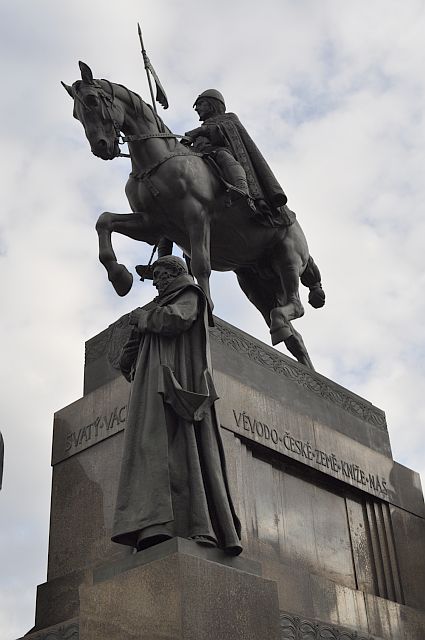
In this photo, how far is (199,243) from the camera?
1350 cm

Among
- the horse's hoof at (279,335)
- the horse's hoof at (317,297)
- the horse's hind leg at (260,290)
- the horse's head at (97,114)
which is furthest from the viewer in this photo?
the horse's hoof at (317,297)

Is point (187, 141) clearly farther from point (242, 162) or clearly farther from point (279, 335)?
point (279, 335)

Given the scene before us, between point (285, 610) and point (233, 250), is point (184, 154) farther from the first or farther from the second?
point (285, 610)

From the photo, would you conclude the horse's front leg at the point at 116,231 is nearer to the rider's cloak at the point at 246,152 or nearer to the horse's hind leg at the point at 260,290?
the rider's cloak at the point at 246,152

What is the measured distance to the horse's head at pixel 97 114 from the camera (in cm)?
1347

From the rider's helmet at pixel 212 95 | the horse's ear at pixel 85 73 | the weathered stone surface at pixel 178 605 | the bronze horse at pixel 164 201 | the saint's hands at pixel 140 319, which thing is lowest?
the weathered stone surface at pixel 178 605

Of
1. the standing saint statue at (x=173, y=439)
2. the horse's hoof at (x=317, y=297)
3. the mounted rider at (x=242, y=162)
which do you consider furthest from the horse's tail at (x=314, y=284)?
the standing saint statue at (x=173, y=439)

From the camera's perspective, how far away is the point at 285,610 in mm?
10898

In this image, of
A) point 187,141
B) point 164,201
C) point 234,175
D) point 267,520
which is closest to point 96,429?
point 267,520

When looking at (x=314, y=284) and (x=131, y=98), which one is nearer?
(x=131, y=98)

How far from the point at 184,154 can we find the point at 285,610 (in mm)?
6515

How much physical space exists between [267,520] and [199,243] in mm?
3912

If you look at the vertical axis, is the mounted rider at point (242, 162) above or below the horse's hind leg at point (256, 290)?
above

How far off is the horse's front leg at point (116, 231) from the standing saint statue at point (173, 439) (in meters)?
2.90
